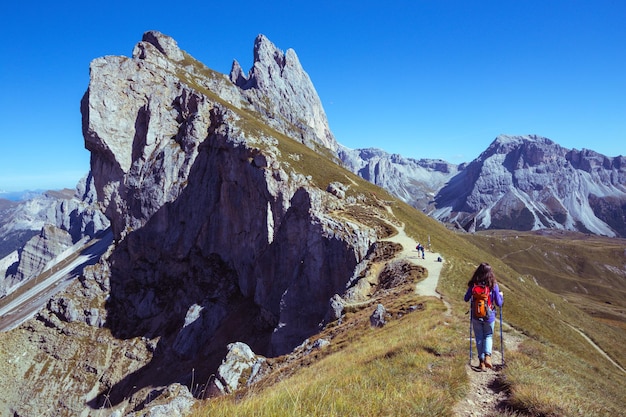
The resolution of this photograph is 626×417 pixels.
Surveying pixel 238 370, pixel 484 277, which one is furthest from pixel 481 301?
pixel 238 370

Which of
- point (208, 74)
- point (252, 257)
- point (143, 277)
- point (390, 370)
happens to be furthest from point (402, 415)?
point (208, 74)

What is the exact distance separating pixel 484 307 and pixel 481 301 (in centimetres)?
21

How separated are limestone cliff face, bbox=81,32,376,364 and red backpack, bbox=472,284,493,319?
3382 cm

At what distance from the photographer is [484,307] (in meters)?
10.9

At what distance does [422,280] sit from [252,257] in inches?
1681

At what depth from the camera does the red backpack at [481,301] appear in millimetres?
10945

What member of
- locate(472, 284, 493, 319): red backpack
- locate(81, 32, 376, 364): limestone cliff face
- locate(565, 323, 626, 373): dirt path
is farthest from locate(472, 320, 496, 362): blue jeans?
locate(565, 323, 626, 373): dirt path

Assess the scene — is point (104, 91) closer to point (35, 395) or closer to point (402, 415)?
point (35, 395)

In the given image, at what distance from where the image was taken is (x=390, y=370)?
9922 mm

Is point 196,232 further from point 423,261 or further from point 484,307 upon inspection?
point 484,307

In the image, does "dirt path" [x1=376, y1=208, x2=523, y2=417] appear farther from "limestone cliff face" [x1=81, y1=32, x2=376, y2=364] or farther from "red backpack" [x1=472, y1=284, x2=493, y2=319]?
"limestone cliff face" [x1=81, y1=32, x2=376, y2=364]

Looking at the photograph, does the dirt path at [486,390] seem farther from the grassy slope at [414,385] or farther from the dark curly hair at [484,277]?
the dark curly hair at [484,277]

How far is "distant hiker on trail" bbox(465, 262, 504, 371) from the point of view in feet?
35.7

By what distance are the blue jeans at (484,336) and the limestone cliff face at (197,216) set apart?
111 ft
